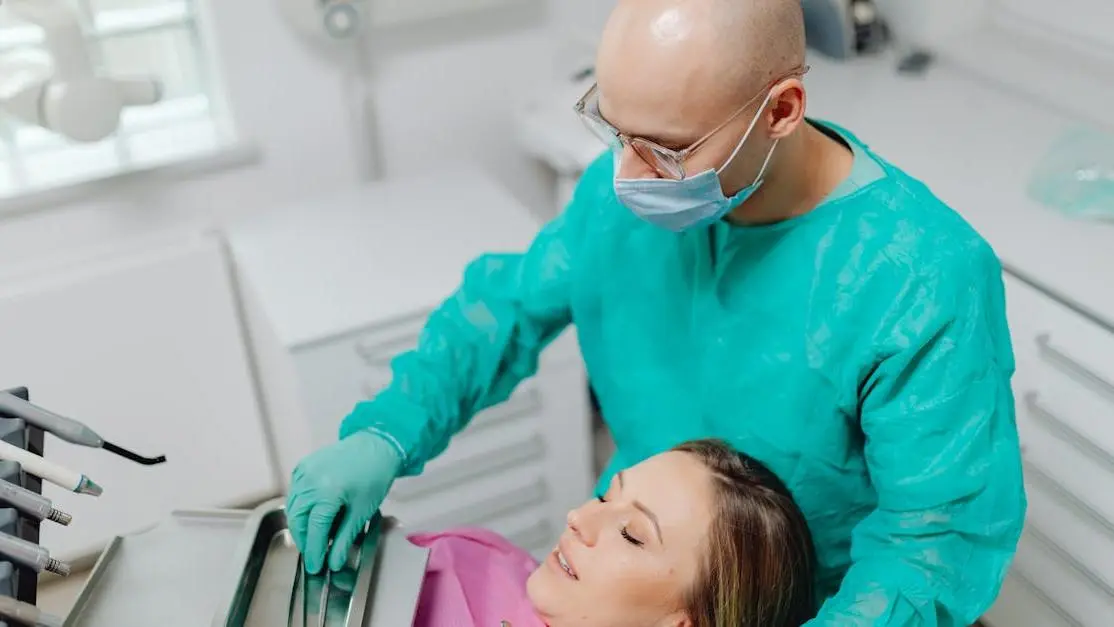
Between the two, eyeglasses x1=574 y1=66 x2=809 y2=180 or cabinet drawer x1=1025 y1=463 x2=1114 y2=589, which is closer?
eyeglasses x1=574 y1=66 x2=809 y2=180

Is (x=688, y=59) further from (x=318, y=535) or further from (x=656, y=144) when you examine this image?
(x=318, y=535)

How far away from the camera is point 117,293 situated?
204cm

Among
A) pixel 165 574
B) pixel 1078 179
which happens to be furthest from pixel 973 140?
pixel 165 574

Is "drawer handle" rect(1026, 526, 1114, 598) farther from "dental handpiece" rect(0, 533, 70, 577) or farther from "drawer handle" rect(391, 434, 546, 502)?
"dental handpiece" rect(0, 533, 70, 577)

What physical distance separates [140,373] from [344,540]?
3.80 feet

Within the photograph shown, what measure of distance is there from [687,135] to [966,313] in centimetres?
32

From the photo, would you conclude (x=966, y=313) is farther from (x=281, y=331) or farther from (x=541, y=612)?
(x=281, y=331)

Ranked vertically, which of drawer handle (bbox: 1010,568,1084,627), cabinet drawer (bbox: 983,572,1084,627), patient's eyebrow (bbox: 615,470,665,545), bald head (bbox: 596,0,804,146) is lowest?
cabinet drawer (bbox: 983,572,1084,627)

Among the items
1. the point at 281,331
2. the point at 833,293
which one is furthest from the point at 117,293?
the point at 833,293

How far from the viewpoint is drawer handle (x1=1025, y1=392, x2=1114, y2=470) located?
163 centimetres

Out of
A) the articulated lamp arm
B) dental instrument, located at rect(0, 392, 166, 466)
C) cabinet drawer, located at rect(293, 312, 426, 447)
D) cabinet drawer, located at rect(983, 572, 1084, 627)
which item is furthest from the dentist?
the articulated lamp arm

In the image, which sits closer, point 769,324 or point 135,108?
point 769,324

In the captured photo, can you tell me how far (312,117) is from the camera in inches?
85.4

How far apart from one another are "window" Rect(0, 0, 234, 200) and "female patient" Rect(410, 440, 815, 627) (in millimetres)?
1311
